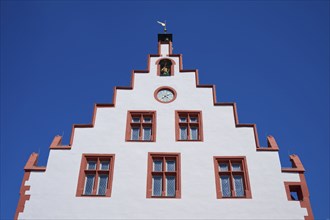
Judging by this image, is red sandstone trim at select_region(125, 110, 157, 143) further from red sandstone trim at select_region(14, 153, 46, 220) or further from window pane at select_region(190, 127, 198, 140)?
red sandstone trim at select_region(14, 153, 46, 220)

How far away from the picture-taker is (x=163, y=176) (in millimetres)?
20625

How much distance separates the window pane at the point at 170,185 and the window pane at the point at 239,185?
3072mm

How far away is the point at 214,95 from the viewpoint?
24.2 meters

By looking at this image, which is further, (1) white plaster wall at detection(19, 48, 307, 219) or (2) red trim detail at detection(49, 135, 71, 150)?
(2) red trim detail at detection(49, 135, 71, 150)

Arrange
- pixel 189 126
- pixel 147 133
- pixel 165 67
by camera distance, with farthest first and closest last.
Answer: pixel 165 67, pixel 189 126, pixel 147 133

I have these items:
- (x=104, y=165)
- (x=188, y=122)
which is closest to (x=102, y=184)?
(x=104, y=165)

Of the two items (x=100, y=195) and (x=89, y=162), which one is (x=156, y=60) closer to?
(x=89, y=162)

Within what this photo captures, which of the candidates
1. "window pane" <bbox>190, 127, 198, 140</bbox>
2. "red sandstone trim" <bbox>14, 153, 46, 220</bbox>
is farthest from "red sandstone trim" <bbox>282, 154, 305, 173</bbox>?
"red sandstone trim" <bbox>14, 153, 46, 220</bbox>

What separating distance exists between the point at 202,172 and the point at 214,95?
18.0 feet

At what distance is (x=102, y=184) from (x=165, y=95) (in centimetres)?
681

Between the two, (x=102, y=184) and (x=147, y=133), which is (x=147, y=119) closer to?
(x=147, y=133)

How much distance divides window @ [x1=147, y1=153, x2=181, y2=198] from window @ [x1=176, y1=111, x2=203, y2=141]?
1397mm

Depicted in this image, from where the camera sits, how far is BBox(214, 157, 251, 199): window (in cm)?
1997

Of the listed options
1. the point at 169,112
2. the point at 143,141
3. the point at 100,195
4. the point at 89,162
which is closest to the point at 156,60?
the point at 169,112
